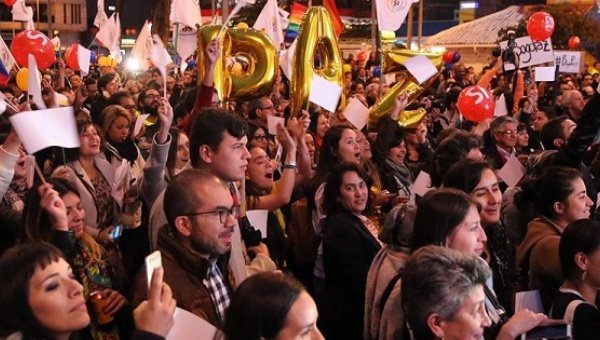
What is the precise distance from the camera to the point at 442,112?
11.8m

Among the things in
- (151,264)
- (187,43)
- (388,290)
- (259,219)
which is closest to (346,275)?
(259,219)

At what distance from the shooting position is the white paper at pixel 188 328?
9.15 ft

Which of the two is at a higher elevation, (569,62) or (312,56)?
(312,56)

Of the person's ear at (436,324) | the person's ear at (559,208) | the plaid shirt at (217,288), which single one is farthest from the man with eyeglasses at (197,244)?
the person's ear at (559,208)

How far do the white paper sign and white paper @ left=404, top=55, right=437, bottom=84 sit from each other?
399 centimetres

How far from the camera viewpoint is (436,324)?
9.94 feet

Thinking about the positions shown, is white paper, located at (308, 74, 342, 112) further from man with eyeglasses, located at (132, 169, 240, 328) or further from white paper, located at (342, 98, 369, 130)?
man with eyeglasses, located at (132, 169, 240, 328)

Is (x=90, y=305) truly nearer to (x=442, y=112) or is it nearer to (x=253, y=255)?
(x=253, y=255)

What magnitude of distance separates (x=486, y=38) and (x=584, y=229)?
2860cm

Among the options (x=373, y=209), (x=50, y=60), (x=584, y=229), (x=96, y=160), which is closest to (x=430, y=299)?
(x=584, y=229)

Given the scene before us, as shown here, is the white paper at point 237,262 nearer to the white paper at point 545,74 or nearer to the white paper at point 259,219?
the white paper at point 259,219

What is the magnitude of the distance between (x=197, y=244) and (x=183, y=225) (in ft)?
0.32

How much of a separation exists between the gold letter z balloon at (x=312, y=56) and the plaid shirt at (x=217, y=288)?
13.9ft

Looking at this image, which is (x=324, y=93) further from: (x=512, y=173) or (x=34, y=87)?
(x=34, y=87)
